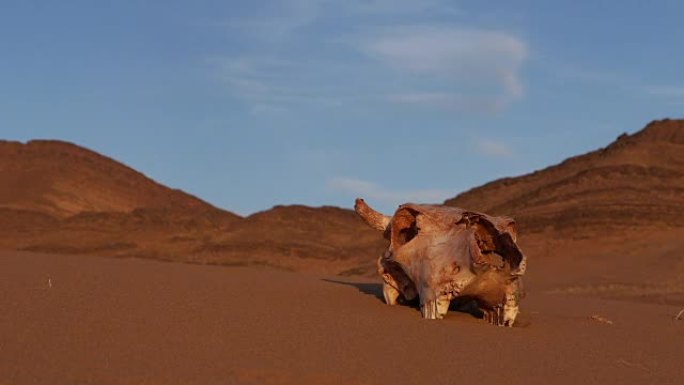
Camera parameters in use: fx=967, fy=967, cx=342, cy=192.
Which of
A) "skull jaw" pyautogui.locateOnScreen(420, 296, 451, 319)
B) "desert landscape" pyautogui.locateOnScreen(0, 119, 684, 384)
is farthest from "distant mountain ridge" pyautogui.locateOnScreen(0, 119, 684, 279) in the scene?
"skull jaw" pyautogui.locateOnScreen(420, 296, 451, 319)

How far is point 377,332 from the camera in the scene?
6.58 metres

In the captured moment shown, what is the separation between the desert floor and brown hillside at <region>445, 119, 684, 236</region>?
22.8 meters

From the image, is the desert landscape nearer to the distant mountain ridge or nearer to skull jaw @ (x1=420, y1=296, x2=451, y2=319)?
skull jaw @ (x1=420, y1=296, x2=451, y2=319)

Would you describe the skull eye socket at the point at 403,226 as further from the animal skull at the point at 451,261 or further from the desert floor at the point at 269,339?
the desert floor at the point at 269,339

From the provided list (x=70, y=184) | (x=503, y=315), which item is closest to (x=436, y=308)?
(x=503, y=315)

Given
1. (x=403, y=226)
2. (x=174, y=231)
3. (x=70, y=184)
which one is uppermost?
(x=70, y=184)

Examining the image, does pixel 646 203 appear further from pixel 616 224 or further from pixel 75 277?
pixel 75 277

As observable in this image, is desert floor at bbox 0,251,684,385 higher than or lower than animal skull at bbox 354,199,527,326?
lower

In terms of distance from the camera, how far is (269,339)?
597 cm

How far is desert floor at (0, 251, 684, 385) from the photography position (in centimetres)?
501

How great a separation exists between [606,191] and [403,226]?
26.5m

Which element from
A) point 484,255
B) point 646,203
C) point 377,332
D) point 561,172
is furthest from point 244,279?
point 561,172

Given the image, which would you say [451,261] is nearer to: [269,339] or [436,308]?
[436,308]

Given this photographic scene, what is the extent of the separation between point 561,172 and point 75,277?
3595 centimetres
